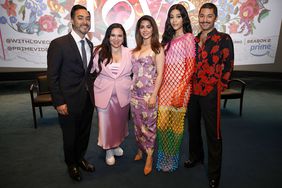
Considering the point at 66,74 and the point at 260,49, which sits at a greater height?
the point at 66,74

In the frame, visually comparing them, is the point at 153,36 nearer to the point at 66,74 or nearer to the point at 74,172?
the point at 66,74

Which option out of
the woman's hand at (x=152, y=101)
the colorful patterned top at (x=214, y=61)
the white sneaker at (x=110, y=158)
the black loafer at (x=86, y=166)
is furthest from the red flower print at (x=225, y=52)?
the black loafer at (x=86, y=166)

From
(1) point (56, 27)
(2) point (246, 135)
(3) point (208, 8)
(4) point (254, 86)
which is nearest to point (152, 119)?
(3) point (208, 8)

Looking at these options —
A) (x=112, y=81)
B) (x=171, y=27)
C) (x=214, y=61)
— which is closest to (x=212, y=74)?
(x=214, y=61)

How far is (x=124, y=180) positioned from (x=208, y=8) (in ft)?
6.21

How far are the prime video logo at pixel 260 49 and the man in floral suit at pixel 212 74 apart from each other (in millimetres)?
5489

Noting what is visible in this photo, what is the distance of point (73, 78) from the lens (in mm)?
2162

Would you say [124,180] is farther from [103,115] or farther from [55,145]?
[55,145]

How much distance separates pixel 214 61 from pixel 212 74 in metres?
0.12

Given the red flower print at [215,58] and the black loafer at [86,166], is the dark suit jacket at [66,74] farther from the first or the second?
the red flower print at [215,58]

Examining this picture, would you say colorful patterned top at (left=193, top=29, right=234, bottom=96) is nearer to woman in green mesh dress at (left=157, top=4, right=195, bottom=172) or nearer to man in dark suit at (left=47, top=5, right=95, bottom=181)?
woman in green mesh dress at (left=157, top=4, right=195, bottom=172)

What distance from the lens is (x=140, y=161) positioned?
282cm

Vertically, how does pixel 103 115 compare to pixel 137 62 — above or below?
below

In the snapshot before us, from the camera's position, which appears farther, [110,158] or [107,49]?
[110,158]
